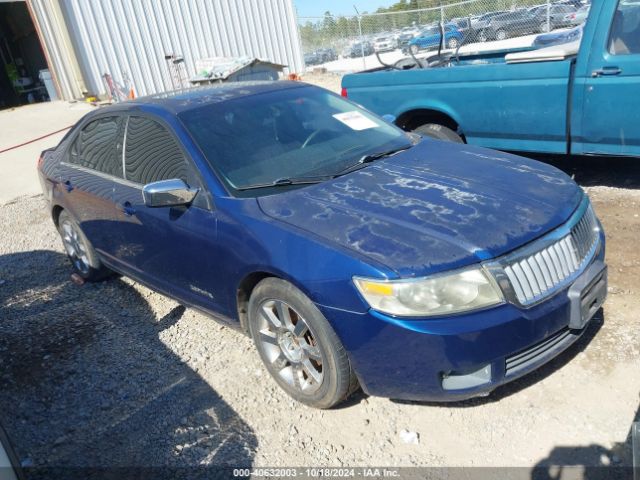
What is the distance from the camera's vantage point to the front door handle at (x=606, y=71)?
4562 millimetres

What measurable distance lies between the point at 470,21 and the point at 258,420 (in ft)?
56.9

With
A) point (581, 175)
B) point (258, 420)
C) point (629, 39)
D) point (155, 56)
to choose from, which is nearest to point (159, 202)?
point (258, 420)

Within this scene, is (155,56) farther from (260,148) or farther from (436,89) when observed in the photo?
(260,148)

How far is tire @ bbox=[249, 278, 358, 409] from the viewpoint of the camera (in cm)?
261

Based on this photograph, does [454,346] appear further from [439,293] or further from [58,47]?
[58,47]

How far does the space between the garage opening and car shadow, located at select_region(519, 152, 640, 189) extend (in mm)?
16150

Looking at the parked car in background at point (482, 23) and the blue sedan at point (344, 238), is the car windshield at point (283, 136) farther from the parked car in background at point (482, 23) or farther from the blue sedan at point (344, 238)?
the parked car in background at point (482, 23)

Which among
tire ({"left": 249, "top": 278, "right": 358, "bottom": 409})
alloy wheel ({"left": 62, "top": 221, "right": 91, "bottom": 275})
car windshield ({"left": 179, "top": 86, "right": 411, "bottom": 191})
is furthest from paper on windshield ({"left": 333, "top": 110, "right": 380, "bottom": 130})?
alloy wheel ({"left": 62, "top": 221, "right": 91, "bottom": 275})

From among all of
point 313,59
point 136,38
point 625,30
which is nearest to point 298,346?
point 625,30

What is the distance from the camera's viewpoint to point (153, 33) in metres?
14.6

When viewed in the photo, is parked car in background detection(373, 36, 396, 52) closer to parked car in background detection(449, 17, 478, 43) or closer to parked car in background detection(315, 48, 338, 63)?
parked car in background detection(449, 17, 478, 43)

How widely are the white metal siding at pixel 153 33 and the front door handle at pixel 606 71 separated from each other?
41.1ft

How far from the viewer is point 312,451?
8.80 feet

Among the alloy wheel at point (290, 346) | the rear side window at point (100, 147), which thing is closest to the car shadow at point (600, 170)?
the alloy wheel at point (290, 346)
